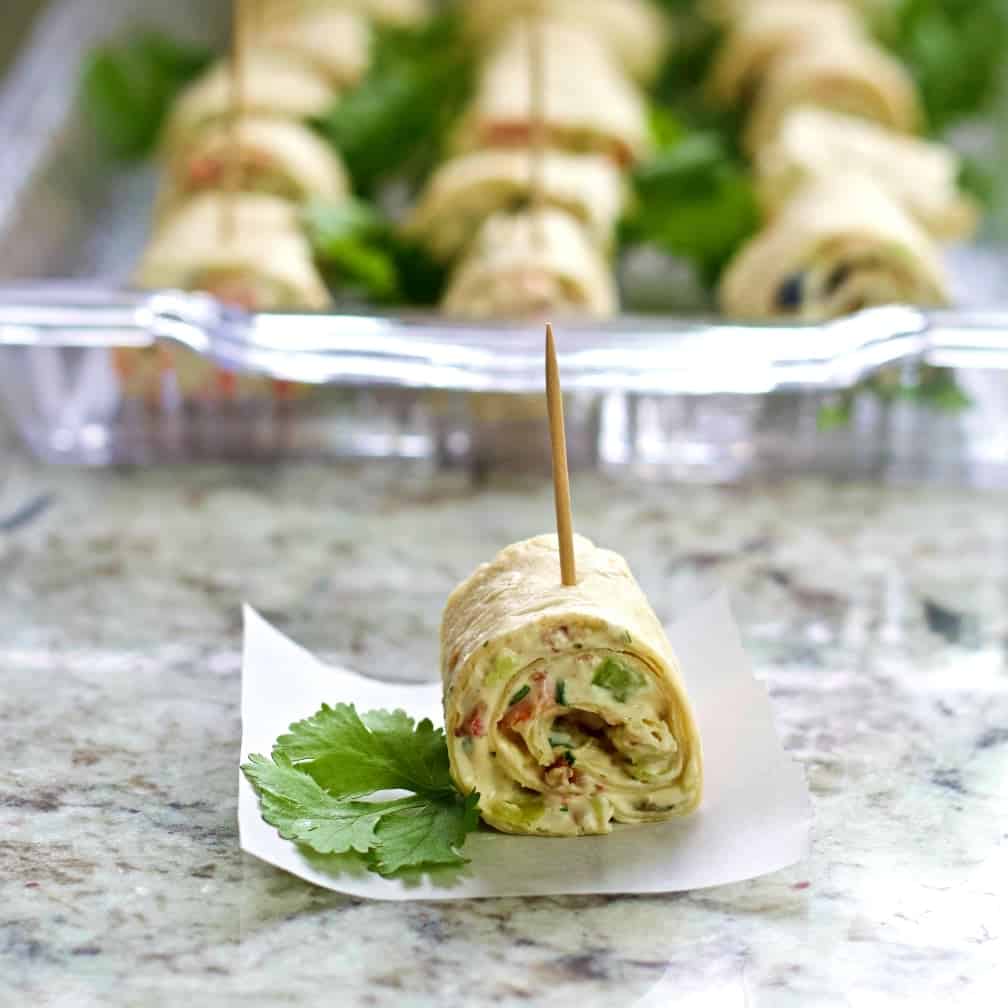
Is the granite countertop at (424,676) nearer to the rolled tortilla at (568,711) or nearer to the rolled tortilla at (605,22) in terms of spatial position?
the rolled tortilla at (568,711)

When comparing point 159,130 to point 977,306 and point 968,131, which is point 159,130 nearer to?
point 968,131

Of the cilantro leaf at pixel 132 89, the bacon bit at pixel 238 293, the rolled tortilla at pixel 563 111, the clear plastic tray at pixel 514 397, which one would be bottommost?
the clear plastic tray at pixel 514 397

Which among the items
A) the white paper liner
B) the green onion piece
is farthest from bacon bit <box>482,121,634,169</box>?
the green onion piece

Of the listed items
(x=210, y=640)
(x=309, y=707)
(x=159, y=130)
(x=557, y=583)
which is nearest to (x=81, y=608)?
(x=210, y=640)

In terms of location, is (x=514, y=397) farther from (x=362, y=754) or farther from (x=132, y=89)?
(x=132, y=89)

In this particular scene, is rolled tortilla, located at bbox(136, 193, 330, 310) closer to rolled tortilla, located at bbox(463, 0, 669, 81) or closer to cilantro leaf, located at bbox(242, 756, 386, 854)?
cilantro leaf, located at bbox(242, 756, 386, 854)

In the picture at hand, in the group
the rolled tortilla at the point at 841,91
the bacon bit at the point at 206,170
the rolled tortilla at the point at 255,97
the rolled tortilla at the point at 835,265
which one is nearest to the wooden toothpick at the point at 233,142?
the bacon bit at the point at 206,170

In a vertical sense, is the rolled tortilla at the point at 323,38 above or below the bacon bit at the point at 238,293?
above
